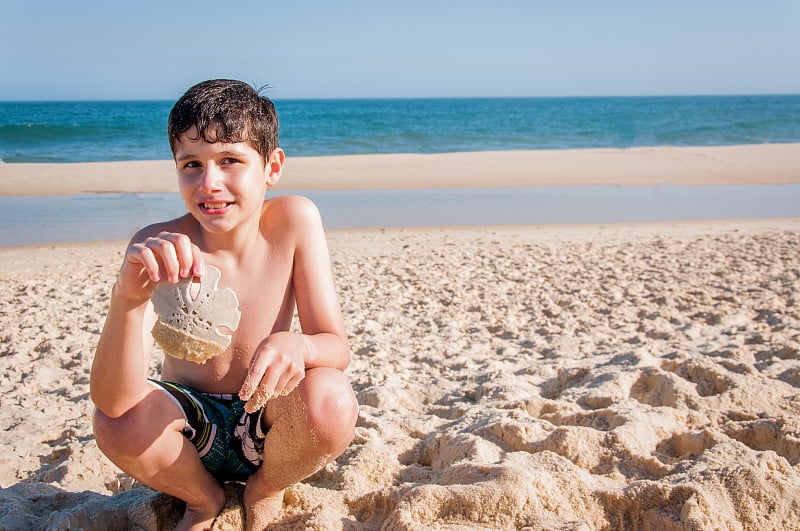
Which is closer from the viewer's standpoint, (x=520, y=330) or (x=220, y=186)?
(x=220, y=186)

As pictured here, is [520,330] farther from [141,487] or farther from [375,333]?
[141,487]

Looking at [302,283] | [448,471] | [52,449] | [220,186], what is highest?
[220,186]

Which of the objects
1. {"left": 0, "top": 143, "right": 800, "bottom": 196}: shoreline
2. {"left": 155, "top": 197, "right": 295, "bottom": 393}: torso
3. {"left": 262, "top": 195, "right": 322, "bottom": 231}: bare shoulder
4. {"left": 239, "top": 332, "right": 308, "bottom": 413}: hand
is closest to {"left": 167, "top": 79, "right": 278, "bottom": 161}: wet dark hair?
{"left": 262, "top": 195, "right": 322, "bottom": 231}: bare shoulder

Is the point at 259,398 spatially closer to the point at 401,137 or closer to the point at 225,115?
the point at 225,115

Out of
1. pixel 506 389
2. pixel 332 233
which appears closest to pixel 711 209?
pixel 332 233

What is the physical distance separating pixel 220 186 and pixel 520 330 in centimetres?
236

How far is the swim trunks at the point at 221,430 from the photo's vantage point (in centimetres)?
170

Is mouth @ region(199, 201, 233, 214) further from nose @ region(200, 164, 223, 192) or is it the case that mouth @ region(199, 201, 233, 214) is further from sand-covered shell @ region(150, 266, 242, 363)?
sand-covered shell @ region(150, 266, 242, 363)

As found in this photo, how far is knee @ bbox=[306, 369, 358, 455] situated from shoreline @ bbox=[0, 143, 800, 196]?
360 inches

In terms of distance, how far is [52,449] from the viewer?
232cm

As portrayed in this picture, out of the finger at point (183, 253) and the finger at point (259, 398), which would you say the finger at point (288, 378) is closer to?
the finger at point (259, 398)

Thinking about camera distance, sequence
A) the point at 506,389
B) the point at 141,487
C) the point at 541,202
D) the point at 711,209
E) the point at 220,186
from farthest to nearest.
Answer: the point at 541,202 → the point at 711,209 → the point at 506,389 → the point at 141,487 → the point at 220,186

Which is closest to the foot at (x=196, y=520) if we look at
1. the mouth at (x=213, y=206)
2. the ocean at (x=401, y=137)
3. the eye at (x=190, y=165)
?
the mouth at (x=213, y=206)

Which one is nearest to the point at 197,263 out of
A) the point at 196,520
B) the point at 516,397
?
the point at 196,520
